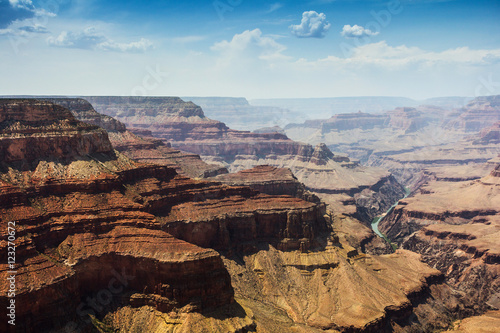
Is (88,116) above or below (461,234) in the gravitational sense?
above

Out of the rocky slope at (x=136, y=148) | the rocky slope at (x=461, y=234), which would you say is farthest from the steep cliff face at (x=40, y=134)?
the rocky slope at (x=461, y=234)

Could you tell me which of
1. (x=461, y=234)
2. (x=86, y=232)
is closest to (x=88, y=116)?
(x=86, y=232)

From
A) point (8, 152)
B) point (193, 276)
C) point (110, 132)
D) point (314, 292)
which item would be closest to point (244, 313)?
point (193, 276)

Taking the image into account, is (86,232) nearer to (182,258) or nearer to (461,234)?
(182,258)

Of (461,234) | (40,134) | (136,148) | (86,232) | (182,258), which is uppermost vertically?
(40,134)

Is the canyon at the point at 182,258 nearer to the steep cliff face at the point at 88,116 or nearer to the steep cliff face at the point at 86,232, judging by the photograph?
the steep cliff face at the point at 86,232

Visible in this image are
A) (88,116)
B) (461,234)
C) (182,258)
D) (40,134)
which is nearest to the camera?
(182,258)

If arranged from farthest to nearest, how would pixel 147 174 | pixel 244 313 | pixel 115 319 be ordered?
pixel 147 174, pixel 244 313, pixel 115 319

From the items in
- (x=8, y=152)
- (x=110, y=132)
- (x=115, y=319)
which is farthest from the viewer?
(x=110, y=132)

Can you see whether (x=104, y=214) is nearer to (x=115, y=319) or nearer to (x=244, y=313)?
(x=115, y=319)
